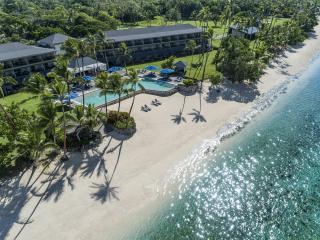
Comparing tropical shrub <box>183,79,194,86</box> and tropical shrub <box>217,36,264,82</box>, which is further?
tropical shrub <box>217,36,264,82</box>

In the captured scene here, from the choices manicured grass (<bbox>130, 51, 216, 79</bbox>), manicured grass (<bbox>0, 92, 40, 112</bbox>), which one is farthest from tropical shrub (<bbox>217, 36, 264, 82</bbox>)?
manicured grass (<bbox>0, 92, 40, 112</bbox>)

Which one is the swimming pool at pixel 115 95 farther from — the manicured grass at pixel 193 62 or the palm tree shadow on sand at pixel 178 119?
the palm tree shadow on sand at pixel 178 119

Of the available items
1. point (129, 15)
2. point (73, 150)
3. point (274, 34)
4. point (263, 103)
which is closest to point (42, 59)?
point (73, 150)

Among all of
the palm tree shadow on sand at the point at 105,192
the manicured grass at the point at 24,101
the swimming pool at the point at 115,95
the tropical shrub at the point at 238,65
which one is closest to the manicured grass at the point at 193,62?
the tropical shrub at the point at 238,65

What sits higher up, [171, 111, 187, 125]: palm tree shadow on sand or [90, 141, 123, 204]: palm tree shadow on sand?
[90, 141, 123, 204]: palm tree shadow on sand

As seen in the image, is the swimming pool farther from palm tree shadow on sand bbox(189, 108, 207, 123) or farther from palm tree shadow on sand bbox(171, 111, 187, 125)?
palm tree shadow on sand bbox(171, 111, 187, 125)

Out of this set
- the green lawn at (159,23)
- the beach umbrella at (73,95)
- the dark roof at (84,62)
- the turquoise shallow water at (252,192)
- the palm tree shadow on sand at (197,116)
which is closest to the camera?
the turquoise shallow water at (252,192)

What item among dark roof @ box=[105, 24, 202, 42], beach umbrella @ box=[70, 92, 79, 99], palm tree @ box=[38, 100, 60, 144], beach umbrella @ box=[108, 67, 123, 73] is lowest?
beach umbrella @ box=[108, 67, 123, 73]
